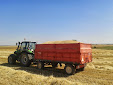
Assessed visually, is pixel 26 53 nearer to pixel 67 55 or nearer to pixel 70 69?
pixel 67 55

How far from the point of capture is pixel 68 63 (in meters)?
8.60

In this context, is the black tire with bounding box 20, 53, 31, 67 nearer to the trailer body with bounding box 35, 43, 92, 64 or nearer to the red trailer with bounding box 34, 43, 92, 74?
the trailer body with bounding box 35, 43, 92, 64

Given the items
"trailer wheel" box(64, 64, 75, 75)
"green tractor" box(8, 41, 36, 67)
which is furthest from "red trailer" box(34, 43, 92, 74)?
"green tractor" box(8, 41, 36, 67)

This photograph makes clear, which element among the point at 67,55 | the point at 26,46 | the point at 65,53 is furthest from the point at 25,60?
the point at 67,55

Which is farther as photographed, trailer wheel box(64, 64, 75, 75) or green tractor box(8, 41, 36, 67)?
green tractor box(8, 41, 36, 67)

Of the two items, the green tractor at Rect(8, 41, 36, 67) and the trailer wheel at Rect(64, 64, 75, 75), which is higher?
the green tractor at Rect(8, 41, 36, 67)

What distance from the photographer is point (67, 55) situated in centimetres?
855

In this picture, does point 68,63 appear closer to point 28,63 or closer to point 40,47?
point 40,47

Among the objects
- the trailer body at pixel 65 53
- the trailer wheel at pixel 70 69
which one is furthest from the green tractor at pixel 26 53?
the trailer wheel at pixel 70 69

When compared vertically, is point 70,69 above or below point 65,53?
below

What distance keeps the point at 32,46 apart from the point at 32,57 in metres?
1.26

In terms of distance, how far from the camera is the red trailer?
8102 mm

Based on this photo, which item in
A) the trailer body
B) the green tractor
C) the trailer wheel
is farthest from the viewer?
the green tractor

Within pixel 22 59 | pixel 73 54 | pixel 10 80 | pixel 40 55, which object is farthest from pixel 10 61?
pixel 73 54
